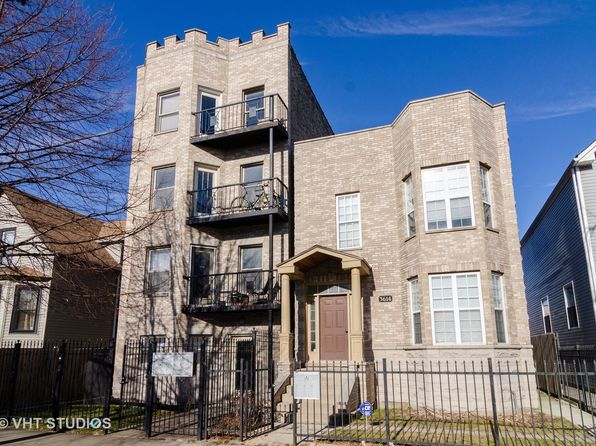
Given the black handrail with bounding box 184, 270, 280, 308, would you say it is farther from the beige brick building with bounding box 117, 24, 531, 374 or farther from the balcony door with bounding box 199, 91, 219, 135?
the balcony door with bounding box 199, 91, 219, 135

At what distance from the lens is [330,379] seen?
12633 mm

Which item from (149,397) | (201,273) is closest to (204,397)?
(149,397)

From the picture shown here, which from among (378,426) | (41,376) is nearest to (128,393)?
(41,376)

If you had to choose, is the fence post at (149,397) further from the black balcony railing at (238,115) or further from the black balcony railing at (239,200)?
the black balcony railing at (238,115)

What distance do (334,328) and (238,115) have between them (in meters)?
8.77

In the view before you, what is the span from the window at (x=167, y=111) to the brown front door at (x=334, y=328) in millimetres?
9047

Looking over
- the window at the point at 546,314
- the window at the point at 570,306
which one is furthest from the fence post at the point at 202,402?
the window at the point at 546,314

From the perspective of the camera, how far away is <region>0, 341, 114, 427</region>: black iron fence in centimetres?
1226

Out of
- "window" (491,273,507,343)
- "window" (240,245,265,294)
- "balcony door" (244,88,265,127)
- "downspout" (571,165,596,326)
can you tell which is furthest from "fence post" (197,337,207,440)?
"downspout" (571,165,596,326)

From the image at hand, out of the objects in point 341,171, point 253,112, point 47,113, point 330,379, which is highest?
point 253,112

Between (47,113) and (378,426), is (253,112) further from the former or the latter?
(378,426)

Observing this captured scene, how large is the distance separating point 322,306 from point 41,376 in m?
9.50

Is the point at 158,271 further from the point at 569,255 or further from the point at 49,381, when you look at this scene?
the point at 569,255

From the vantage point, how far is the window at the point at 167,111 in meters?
17.7
